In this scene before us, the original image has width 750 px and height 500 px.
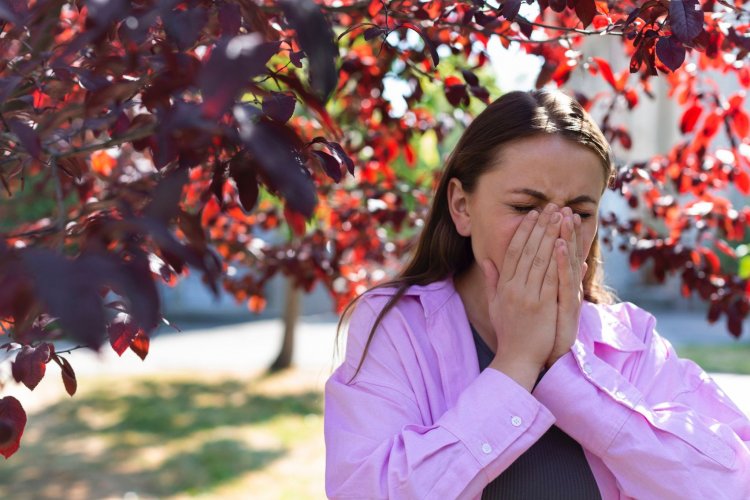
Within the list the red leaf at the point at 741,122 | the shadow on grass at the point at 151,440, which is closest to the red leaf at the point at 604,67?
the red leaf at the point at 741,122

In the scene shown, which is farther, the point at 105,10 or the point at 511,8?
the point at 511,8

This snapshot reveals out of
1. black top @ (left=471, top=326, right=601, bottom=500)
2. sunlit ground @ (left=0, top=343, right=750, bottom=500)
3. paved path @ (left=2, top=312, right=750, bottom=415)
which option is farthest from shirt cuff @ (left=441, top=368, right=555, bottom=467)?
paved path @ (left=2, top=312, right=750, bottom=415)

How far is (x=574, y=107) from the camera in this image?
194 centimetres

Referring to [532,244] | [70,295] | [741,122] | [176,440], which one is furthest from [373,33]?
[176,440]

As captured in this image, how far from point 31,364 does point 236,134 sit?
0.94 metres

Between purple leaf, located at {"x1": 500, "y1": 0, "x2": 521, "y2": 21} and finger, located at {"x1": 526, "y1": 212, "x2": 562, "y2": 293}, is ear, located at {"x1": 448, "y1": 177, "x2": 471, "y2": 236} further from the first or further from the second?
purple leaf, located at {"x1": 500, "y1": 0, "x2": 521, "y2": 21}

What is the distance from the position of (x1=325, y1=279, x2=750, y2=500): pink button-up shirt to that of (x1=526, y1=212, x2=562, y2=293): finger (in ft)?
0.56

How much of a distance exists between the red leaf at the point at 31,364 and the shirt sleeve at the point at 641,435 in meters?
1.05

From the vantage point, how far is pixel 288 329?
9.95 metres

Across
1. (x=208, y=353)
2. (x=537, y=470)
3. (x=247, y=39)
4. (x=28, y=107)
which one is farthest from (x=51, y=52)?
(x=208, y=353)

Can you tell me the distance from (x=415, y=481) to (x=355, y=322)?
0.45 metres

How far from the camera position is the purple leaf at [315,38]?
0.97 m

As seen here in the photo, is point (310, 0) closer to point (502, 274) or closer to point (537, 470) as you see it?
point (502, 274)

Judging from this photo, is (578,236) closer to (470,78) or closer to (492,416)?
(492,416)
